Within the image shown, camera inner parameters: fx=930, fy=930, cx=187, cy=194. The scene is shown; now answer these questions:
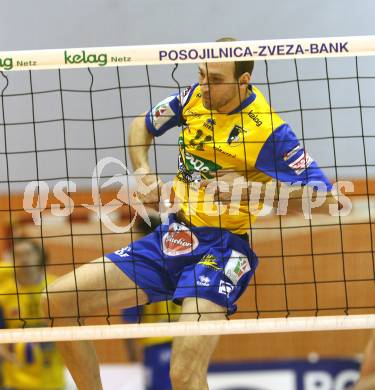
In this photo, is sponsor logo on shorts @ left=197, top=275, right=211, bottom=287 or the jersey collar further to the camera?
the jersey collar

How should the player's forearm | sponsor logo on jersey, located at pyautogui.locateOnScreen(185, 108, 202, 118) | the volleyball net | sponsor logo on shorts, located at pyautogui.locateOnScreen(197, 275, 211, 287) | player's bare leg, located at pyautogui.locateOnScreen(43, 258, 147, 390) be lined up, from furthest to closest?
1. the volleyball net
2. the player's forearm
3. sponsor logo on jersey, located at pyautogui.locateOnScreen(185, 108, 202, 118)
4. player's bare leg, located at pyautogui.locateOnScreen(43, 258, 147, 390)
5. sponsor logo on shorts, located at pyautogui.locateOnScreen(197, 275, 211, 287)

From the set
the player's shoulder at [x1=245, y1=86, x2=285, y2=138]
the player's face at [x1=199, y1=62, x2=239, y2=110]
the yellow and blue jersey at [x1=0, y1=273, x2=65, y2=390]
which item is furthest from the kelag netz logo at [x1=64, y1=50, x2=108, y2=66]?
the yellow and blue jersey at [x1=0, y1=273, x2=65, y2=390]

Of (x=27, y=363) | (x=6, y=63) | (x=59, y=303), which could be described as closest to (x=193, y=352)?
(x=59, y=303)

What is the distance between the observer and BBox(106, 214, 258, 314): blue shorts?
427cm

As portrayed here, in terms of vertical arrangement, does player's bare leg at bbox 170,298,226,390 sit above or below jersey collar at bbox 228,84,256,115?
below

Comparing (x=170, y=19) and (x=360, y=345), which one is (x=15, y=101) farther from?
(x=360, y=345)

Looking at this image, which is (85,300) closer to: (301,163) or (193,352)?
(193,352)

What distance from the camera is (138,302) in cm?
439

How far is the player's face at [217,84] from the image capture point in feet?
14.1

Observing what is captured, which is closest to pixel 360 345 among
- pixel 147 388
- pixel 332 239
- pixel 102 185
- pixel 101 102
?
pixel 332 239

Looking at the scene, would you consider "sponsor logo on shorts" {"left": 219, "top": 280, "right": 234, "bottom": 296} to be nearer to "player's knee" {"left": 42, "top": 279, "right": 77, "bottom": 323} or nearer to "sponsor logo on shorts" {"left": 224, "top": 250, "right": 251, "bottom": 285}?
"sponsor logo on shorts" {"left": 224, "top": 250, "right": 251, "bottom": 285}

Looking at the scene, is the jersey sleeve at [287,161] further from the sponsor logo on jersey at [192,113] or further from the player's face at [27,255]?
the player's face at [27,255]

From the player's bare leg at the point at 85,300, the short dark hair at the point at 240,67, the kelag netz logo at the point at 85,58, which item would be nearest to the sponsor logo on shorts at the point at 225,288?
the player's bare leg at the point at 85,300

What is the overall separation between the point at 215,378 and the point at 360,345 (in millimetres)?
1066
